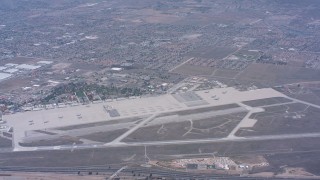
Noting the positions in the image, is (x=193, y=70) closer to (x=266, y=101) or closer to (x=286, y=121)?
(x=266, y=101)

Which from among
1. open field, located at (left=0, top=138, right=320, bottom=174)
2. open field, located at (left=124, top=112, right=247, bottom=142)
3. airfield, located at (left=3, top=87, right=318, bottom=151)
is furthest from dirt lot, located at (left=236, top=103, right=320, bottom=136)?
open field, located at (left=0, top=138, right=320, bottom=174)

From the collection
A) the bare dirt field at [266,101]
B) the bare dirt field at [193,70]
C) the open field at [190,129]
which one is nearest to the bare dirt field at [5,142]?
the open field at [190,129]

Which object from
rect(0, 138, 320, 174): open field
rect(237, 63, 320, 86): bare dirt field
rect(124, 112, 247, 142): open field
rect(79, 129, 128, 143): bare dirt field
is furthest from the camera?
rect(237, 63, 320, 86): bare dirt field

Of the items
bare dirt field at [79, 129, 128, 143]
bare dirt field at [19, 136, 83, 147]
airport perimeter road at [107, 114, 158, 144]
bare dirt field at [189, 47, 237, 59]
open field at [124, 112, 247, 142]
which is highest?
bare dirt field at [19, 136, 83, 147]

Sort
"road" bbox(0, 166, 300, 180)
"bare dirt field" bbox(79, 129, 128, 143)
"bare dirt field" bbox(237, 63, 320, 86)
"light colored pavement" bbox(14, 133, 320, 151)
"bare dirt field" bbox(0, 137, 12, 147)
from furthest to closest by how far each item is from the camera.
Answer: "bare dirt field" bbox(237, 63, 320, 86), "bare dirt field" bbox(79, 129, 128, 143), "bare dirt field" bbox(0, 137, 12, 147), "light colored pavement" bbox(14, 133, 320, 151), "road" bbox(0, 166, 300, 180)

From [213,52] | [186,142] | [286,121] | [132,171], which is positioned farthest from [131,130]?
[213,52]

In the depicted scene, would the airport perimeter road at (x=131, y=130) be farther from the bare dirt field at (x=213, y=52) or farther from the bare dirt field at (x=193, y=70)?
the bare dirt field at (x=213, y=52)

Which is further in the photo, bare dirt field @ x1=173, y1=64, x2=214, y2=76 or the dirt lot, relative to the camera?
bare dirt field @ x1=173, y1=64, x2=214, y2=76

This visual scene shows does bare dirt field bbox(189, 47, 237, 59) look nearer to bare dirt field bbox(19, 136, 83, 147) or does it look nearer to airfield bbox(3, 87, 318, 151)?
airfield bbox(3, 87, 318, 151)
